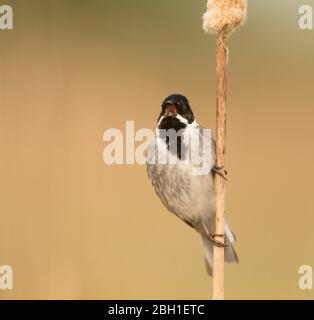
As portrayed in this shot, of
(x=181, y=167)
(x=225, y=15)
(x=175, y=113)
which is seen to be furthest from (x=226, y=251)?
(x=225, y=15)

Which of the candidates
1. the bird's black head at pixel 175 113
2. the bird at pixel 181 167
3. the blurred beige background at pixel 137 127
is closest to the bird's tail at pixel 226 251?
the bird at pixel 181 167

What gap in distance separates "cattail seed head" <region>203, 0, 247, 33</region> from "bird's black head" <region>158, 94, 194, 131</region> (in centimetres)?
24

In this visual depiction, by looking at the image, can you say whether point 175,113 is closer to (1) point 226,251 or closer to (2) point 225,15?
(2) point 225,15

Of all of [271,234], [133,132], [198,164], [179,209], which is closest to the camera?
[198,164]

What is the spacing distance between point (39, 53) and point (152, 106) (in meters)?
0.63

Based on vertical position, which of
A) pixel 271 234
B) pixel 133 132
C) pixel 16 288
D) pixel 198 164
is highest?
pixel 133 132

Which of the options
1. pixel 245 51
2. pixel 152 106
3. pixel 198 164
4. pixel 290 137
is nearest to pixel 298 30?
pixel 245 51

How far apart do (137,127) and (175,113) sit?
114 centimetres

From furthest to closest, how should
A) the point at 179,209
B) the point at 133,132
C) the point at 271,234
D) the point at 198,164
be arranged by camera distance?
the point at 271,234 → the point at 133,132 → the point at 179,209 → the point at 198,164

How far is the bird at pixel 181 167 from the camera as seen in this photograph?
1692 mm

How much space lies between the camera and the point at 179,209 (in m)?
1.99

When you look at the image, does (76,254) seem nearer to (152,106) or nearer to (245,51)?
(152,106)

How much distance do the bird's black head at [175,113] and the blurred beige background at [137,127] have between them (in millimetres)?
1113

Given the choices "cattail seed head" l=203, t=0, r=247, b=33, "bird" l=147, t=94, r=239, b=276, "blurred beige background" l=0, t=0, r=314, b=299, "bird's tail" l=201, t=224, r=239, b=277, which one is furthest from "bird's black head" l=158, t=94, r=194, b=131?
"blurred beige background" l=0, t=0, r=314, b=299
